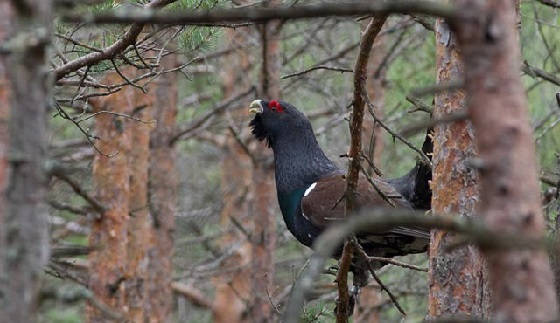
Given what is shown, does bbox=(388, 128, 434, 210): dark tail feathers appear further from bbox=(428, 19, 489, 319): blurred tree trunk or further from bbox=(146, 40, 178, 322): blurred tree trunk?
bbox=(146, 40, 178, 322): blurred tree trunk

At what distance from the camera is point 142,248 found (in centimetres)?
875

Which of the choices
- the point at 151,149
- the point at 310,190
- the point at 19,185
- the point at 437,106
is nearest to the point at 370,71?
the point at 151,149

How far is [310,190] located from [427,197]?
2.82 feet

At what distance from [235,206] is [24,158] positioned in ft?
37.3

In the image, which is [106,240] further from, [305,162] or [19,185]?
[19,185]

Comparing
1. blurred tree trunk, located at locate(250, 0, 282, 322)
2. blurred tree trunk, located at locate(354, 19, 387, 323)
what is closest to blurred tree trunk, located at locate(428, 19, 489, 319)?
blurred tree trunk, located at locate(354, 19, 387, 323)

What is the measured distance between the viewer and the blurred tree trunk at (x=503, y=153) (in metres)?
1.77

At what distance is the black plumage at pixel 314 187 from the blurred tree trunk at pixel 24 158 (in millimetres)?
4220

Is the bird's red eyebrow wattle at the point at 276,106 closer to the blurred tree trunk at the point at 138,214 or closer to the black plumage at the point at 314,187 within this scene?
the black plumage at the point at 314,187

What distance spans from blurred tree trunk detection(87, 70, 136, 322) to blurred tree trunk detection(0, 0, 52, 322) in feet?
18.6

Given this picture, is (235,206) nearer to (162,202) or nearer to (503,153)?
(162,202)

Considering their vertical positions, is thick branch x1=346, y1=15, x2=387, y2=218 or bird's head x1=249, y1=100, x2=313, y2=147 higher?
bird's head x1=249, y1=100, x2=313, y2=147

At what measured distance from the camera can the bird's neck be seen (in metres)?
6.84

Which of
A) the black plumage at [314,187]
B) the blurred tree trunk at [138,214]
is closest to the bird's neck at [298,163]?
the black plumage at [314,187]
